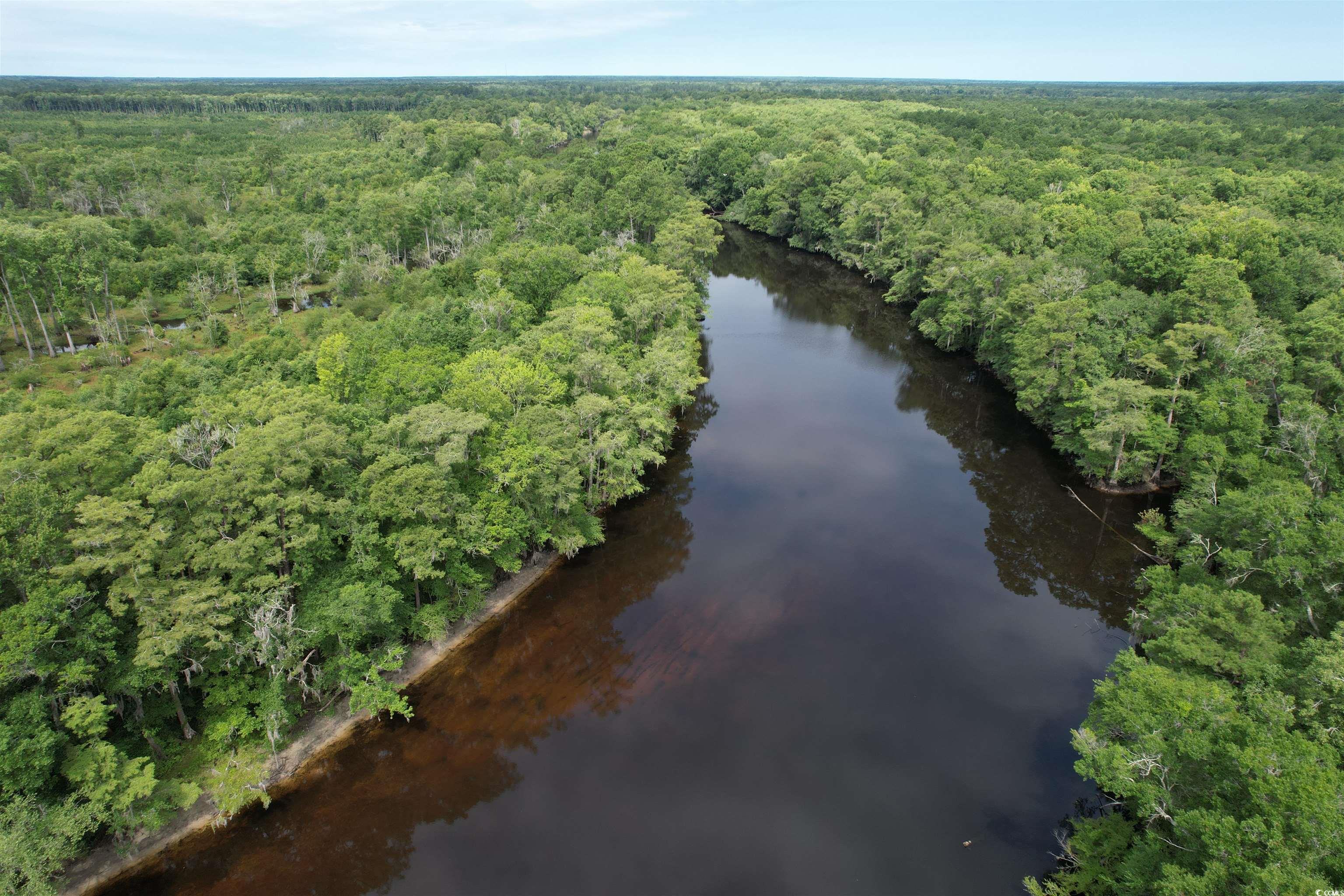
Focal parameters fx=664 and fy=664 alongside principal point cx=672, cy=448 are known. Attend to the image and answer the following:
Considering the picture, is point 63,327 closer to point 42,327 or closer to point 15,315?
point 42,327

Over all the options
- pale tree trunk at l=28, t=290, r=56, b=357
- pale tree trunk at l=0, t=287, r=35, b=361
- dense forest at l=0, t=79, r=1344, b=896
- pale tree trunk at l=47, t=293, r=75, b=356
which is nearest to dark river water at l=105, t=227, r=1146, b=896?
dense forest at l=0, t=79, r=1344, b=896

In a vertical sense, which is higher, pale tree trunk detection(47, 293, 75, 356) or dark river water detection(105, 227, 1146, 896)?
pale tree trunk detection(47, 293, 75, 356)

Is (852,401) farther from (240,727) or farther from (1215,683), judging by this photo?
(240,727)

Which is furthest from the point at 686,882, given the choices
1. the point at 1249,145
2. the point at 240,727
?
the point at 1249,145

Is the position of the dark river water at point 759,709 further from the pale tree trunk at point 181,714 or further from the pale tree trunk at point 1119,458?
the pale tree trunk at point 181,714

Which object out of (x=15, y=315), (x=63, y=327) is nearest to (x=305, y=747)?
(x=15, y=315)

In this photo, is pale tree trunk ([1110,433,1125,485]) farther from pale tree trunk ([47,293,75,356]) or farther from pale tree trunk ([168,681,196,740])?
pale tree trunk ([47,293,75,356])

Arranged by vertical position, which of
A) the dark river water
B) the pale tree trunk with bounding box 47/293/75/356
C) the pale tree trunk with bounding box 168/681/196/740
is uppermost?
the pale tree trunk with bounding box 47/293/75/356
